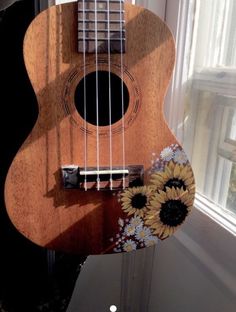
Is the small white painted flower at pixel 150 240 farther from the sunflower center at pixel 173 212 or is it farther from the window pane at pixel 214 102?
the window pane at pixel 214 102

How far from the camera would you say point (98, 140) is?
660mm

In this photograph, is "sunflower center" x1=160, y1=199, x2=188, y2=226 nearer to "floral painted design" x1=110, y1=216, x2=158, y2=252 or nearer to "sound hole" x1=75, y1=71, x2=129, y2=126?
"floral painted design" x1=110, y1=216, x2=158, y2=252

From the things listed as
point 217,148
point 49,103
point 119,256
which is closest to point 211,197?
point 217,148

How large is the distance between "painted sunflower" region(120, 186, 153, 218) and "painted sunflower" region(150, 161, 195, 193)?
24 mm

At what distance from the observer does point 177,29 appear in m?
0.94

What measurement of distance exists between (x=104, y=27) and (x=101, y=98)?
5.9 inches

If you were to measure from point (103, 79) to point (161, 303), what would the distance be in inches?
33.8

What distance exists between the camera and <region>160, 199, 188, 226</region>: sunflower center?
2.29 feet

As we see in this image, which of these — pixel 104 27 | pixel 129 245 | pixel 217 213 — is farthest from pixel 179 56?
pixel 129 245

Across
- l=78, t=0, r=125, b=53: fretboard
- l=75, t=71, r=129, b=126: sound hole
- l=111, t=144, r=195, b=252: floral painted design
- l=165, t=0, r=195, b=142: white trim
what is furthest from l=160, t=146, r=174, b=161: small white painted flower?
l=165, t=0, r=195, b=142: white trim

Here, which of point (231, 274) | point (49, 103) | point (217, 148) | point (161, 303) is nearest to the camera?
point (49, 103)

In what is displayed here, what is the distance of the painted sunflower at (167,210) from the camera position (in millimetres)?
695

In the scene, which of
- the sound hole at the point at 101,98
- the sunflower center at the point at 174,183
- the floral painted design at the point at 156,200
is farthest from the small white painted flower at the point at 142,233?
the sound hole at the point at 101,98

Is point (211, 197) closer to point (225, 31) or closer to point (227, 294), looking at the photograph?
point (227, 294)
